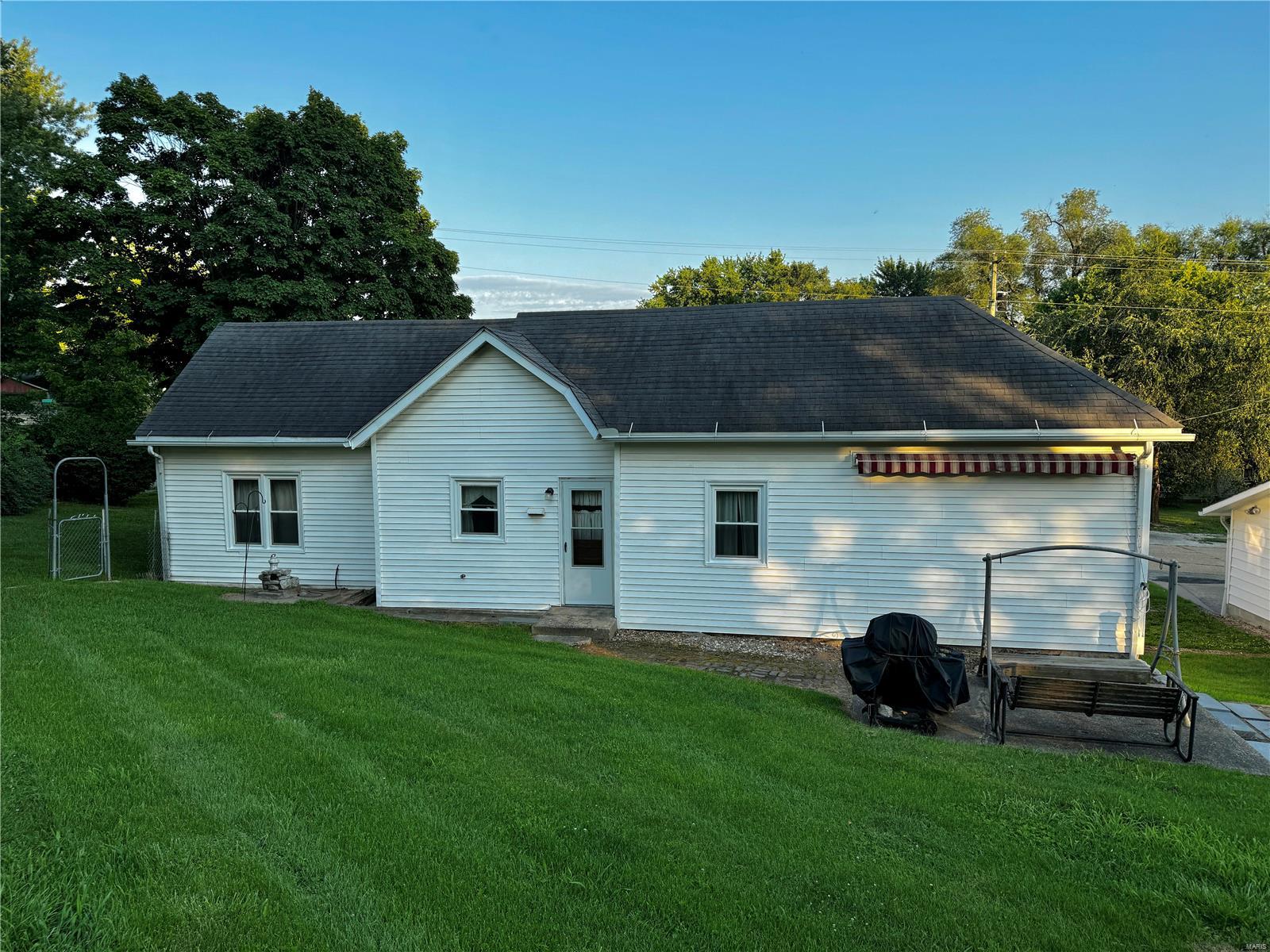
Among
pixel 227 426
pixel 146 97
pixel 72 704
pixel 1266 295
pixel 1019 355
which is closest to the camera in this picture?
pixel 72 704

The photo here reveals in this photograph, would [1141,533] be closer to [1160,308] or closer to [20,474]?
[1160,308]

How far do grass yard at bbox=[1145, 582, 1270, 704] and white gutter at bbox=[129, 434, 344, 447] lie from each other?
15.1 metres

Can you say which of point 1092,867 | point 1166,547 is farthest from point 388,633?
point 1166,547

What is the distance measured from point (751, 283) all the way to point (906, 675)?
46028mm

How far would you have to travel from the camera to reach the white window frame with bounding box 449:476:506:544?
13.2 m

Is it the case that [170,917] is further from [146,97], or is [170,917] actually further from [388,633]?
[146,97]

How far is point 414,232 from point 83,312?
1171 centimetres

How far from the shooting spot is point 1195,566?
72.5 ft

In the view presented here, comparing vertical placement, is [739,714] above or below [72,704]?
below

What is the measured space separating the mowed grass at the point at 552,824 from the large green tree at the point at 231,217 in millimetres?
19621

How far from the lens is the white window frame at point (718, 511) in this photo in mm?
12211

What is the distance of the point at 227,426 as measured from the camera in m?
14.5

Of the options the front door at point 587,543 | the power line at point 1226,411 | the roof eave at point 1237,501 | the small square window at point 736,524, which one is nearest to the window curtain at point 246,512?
the front door at point 587,543

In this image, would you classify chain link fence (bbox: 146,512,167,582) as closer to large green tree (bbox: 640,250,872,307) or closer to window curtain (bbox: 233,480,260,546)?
window curtain (bbox: 233,480,260,546)
